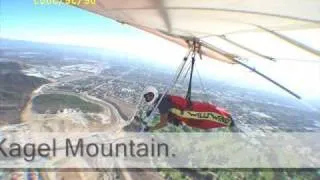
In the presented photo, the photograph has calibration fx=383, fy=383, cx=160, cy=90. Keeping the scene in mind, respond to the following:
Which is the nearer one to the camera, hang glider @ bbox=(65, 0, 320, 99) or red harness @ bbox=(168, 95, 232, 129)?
hang glider @ bbox=(65, 0, 320, 99)

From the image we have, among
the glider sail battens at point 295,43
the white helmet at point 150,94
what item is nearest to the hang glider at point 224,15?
the glider sail battens at point 295,43

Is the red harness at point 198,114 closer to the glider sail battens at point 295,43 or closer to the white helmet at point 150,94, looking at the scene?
the white helmet at point 150,94

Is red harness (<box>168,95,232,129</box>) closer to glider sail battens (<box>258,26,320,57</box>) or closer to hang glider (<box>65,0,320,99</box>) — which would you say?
hang glider (<box>65,0,320,99</box>)

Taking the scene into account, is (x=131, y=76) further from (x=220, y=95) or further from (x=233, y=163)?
(x=233, y=163)

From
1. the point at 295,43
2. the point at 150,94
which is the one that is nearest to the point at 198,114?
the point at 150,94

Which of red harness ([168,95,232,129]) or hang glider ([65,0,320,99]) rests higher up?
hang glider ([65,0,320,99])

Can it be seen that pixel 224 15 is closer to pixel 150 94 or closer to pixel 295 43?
pixel 295 43

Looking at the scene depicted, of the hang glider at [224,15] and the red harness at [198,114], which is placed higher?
the hang glider at [224,15]

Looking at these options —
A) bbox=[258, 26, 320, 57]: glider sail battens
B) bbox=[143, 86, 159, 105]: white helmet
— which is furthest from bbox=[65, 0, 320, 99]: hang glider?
bbox=[143, 86, 159, 105]: white helmet
